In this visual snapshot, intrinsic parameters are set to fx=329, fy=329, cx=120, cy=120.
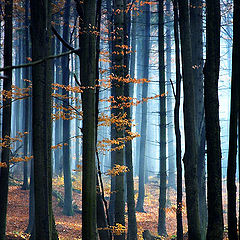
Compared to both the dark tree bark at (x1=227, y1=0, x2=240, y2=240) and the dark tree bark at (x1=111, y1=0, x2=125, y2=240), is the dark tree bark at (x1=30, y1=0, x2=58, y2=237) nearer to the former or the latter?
the dark tree bark at (x1=111, y1=0, x2=125, y2=240)

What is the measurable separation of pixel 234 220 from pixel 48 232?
3.84 meters

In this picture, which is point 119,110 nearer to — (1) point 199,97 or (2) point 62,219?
(1) point 199,97

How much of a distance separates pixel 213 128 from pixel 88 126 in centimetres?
265

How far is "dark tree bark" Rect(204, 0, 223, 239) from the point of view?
675 cm

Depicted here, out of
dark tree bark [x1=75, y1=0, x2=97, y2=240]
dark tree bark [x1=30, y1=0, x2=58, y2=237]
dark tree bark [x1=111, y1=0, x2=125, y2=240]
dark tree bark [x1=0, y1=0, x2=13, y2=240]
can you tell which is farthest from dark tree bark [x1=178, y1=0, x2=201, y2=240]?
dark tree bark [x1=0, y1=0, x2=13, y2=240]

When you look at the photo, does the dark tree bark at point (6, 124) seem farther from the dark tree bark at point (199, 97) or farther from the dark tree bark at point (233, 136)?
the dark tree bark at point (199, 97)

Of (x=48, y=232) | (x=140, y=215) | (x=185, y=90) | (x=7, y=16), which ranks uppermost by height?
(x=7, y=16)

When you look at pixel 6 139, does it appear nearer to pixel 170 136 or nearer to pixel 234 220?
pixel 234 220

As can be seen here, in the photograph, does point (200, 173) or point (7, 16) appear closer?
point (7, 16)

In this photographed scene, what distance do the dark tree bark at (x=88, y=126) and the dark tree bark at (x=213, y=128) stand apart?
240cm

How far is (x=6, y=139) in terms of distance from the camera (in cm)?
983

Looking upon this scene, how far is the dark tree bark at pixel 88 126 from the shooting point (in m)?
6.62

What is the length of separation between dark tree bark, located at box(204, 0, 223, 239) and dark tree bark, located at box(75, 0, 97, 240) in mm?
2399

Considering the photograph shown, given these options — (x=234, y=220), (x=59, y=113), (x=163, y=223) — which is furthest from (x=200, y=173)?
(x=234, y=220)
